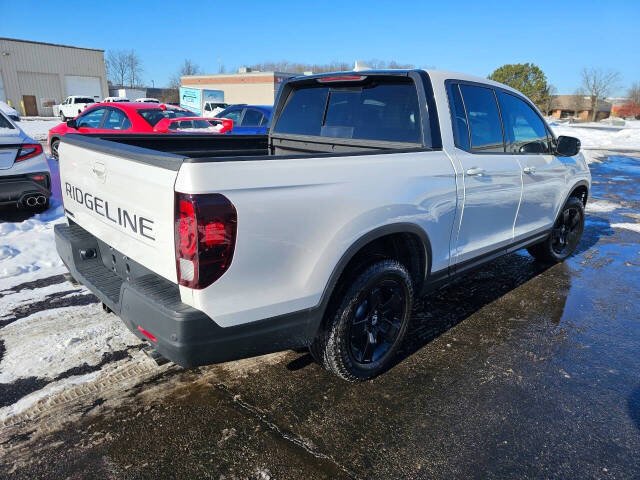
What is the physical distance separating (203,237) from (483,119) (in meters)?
2.67

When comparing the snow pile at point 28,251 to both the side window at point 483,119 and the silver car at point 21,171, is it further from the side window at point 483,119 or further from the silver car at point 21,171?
the side window at point 483,119

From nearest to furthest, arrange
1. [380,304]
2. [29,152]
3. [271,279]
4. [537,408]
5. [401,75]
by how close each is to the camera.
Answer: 1. [271,279]
2. [537,408]
3. [380,304]
4. [401,75]
5. [29,152]

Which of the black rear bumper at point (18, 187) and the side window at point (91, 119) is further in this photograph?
the side window at point (91, 119)

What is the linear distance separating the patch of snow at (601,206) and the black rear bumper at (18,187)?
9.42 meters

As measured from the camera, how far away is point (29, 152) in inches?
231

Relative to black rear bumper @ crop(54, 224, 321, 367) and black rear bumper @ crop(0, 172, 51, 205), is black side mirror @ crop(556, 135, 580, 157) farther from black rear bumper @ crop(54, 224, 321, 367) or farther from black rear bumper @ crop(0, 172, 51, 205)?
black rear bumper @ crop(0, 172, 51, 205)

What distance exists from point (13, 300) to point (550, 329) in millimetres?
4636

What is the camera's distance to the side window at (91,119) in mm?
10031

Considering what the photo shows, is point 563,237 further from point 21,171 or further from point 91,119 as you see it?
point 91,119

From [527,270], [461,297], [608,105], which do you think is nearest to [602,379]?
[461,297]

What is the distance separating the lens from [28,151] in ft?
19.3

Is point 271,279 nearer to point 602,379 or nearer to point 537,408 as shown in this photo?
point 537,408

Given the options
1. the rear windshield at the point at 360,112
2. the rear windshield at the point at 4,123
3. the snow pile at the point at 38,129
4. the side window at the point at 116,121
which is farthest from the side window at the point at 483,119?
the snow pile at the point at 38,129

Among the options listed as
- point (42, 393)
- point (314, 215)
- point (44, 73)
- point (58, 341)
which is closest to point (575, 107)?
point (44, 73)
